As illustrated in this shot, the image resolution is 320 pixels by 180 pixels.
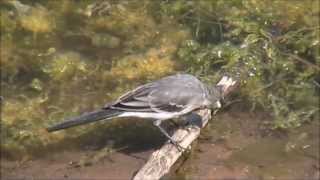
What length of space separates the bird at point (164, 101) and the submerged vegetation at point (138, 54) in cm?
79

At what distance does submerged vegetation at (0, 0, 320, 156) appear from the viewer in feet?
19.3

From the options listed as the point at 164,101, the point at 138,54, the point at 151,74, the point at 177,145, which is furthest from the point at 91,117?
the point at 138,54

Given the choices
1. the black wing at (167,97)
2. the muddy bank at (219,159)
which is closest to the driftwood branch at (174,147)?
the black wing at (167,97)

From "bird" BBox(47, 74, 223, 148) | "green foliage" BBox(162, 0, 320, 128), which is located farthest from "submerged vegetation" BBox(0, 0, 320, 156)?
"bird" BBox(47, 74, 223, 148)

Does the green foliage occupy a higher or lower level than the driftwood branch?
higher

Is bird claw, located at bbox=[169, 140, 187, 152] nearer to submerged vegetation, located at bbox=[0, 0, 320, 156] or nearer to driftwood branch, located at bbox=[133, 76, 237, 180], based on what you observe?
driftwood branch, located at bbox=[133, 76, 237, 180]

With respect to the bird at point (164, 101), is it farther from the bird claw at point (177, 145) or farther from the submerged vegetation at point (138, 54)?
the submerged vegetation at point (138, 54)

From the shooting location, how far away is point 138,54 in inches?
259

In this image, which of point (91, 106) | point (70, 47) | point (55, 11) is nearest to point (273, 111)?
point (91, 106)

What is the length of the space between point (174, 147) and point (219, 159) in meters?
0.74

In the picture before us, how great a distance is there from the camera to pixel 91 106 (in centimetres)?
608

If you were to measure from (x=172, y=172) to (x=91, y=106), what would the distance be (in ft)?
3.84

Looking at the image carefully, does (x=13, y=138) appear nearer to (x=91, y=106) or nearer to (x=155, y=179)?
(x=91, y=106)

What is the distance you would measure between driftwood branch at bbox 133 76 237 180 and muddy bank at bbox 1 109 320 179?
0.31 m
